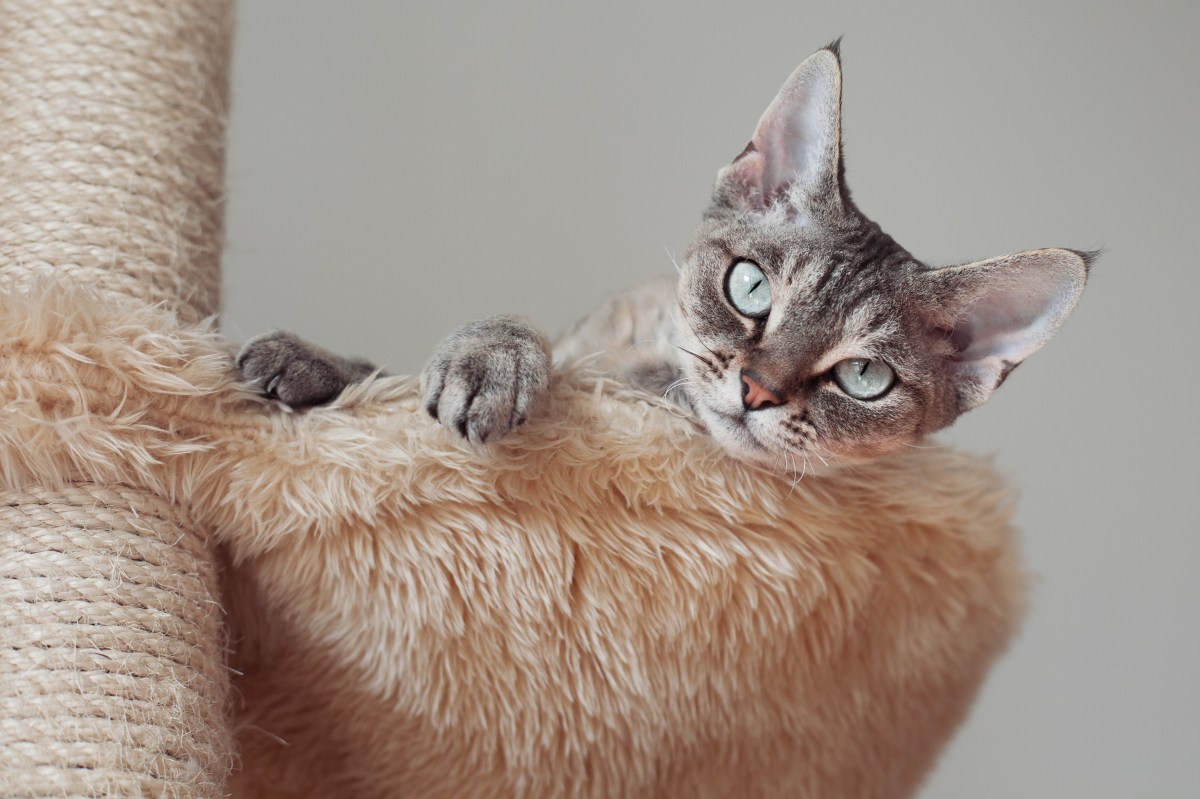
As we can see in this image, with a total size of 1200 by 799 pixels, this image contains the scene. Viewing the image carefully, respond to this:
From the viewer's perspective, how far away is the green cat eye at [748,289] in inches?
33.3

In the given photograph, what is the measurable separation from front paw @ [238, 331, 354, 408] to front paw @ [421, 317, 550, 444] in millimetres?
91

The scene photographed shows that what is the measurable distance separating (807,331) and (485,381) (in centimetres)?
30

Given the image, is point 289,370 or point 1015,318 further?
point 1015,318

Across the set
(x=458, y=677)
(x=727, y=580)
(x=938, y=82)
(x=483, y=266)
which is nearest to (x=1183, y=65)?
(x=938, y=82)

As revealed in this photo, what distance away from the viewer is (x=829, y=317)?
81 centimetres

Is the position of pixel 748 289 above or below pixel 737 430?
above

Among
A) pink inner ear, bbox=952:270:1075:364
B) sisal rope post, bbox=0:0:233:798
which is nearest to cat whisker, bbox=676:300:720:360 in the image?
pink inner ear, bbox=952:270:1075:364

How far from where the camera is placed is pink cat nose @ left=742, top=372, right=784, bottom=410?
775mm

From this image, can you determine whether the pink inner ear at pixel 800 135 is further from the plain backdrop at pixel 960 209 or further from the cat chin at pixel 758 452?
the plain backdrop at pixel 960 209

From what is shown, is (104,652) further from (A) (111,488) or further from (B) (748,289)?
(B) (748,289)

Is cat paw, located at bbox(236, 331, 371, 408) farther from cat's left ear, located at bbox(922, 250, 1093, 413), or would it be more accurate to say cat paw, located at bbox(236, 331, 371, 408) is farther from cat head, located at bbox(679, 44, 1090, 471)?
cat's left ear, located at bbox(922, 250, 1093, 413)

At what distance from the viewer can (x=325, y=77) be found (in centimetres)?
154

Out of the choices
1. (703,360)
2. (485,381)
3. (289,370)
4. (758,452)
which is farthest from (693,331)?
(289,370)

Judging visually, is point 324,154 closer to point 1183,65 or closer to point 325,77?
point 325,77
